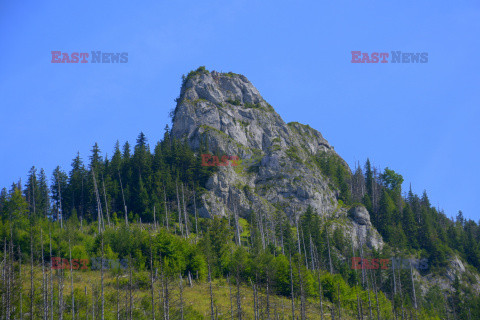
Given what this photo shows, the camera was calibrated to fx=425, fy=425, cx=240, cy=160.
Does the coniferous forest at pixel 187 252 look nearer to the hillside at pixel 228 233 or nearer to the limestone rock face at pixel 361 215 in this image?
the hillside at pixel 228 233

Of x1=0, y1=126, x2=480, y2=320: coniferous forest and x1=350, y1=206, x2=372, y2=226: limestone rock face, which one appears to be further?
x1=350, y1=206, x2=372, y2=226: limestone rock face

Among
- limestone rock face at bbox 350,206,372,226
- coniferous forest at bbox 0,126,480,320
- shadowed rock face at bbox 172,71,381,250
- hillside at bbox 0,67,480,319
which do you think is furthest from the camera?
limestone rock face at bbox 350,206,372,226

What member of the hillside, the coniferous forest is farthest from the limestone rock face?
the coniferous forest

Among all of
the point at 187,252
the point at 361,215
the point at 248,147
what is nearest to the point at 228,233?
the point at 187,252

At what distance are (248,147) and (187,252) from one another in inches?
2785

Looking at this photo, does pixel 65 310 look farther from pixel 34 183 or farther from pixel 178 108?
pixel 178 108

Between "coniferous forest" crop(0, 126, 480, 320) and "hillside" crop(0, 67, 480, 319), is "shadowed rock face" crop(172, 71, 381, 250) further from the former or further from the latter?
"coniferous forest" crop(0, 126, 480, 320)

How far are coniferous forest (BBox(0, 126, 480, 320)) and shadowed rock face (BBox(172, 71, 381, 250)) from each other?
4777 mm

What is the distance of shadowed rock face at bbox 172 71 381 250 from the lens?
11208 centimetres

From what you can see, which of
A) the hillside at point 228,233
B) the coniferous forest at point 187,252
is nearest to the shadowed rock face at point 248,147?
the hillside at point 228,233

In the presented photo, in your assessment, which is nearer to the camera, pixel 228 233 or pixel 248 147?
pixel 228 233

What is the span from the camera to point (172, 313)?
159ft

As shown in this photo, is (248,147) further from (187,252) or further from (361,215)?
(187,252)

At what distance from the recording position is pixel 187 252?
227 ft
